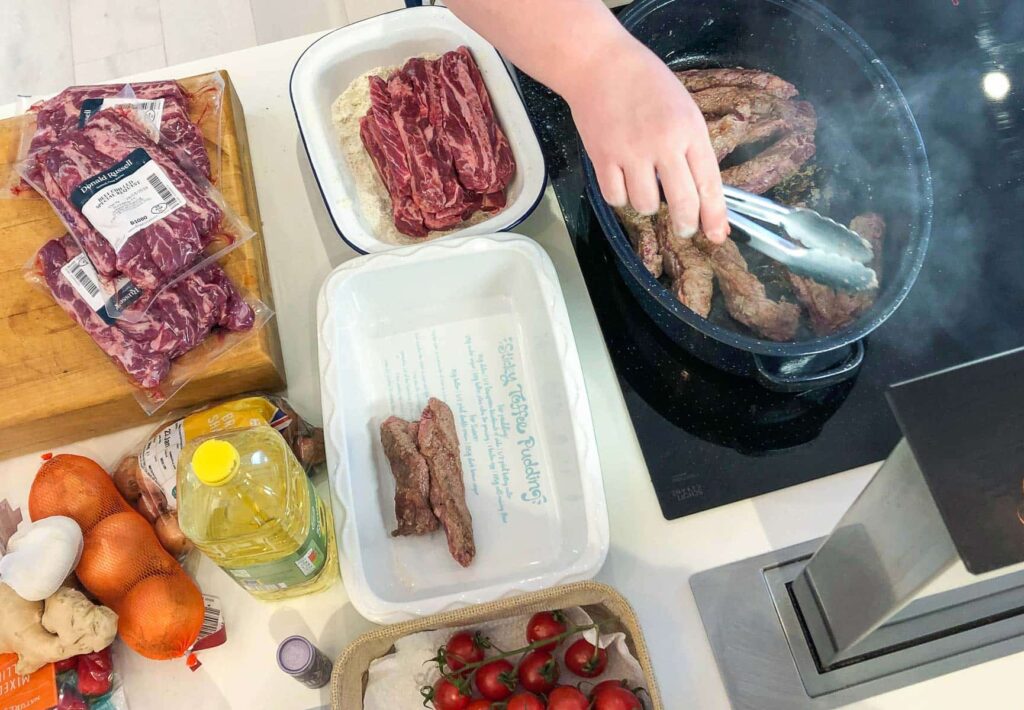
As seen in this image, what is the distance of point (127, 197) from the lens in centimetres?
91

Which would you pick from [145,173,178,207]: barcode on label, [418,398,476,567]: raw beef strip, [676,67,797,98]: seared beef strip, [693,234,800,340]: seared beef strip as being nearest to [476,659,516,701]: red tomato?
[418,398,476,567]: raw beef strip

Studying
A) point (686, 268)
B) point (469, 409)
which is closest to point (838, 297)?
point (686, 268)

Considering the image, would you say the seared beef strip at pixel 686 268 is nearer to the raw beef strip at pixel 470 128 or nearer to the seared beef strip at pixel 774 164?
the seared beef strip at pixel 774 164

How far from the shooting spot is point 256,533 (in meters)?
0.68

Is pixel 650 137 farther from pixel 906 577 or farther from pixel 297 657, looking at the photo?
pixel 297 657

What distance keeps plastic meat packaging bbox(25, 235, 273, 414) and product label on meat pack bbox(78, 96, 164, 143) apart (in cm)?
21

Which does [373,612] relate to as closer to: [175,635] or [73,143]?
[175,635]

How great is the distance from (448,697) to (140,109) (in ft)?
2.97

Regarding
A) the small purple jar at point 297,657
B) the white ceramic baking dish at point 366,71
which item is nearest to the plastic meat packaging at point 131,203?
the white ceramic baking dish at point 366,71

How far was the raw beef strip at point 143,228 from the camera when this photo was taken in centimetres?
90

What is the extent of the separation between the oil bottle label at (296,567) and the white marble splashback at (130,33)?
62.7 inches

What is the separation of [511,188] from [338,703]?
27.8 inches

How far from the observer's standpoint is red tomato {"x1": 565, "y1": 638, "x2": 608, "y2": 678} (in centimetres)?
72

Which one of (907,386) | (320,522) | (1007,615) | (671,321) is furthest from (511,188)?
(1007,615)
